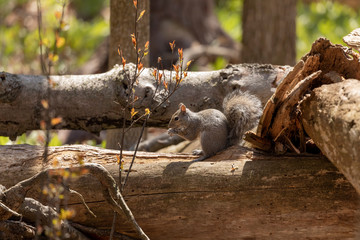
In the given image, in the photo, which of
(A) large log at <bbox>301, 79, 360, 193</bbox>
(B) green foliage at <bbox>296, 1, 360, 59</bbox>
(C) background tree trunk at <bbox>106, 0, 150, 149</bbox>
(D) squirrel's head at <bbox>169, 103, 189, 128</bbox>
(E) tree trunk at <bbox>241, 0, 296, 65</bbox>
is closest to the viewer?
(A) large log at <bbox>301, 79, 360, 193</bbox>

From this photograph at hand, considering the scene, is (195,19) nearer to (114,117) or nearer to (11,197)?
(114,117)

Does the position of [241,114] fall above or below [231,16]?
below

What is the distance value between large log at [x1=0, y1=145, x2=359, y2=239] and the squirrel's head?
25.8 inches

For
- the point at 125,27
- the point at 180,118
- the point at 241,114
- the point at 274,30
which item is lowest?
the point at 180,118

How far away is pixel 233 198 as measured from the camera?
3404mm

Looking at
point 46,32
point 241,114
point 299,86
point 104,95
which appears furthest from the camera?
point 46,32

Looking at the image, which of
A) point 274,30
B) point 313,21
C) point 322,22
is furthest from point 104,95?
point 313,21

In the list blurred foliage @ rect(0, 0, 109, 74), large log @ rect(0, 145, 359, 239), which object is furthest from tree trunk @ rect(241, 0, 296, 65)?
large log @ rect(0, 145, 359, 239)

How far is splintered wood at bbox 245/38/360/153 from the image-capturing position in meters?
3.32

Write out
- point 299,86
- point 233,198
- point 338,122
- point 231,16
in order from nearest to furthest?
point 338,122 < point 299,86 < point 233,198 < point 231,16

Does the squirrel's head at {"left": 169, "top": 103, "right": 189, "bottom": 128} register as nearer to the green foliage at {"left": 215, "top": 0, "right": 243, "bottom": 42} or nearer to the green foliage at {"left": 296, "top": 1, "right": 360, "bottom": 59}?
the green foliage at {"left": 296, "top": 1, "right": 360, "bottom": 59}

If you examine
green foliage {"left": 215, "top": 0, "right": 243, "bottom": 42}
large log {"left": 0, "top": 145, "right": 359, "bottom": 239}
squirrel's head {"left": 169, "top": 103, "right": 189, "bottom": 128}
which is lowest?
large log {"left": 0, "top": 145, "right": 359, "bottom": 239}

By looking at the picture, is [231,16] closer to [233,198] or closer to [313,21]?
[313,21]

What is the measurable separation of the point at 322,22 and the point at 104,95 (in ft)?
28.4
